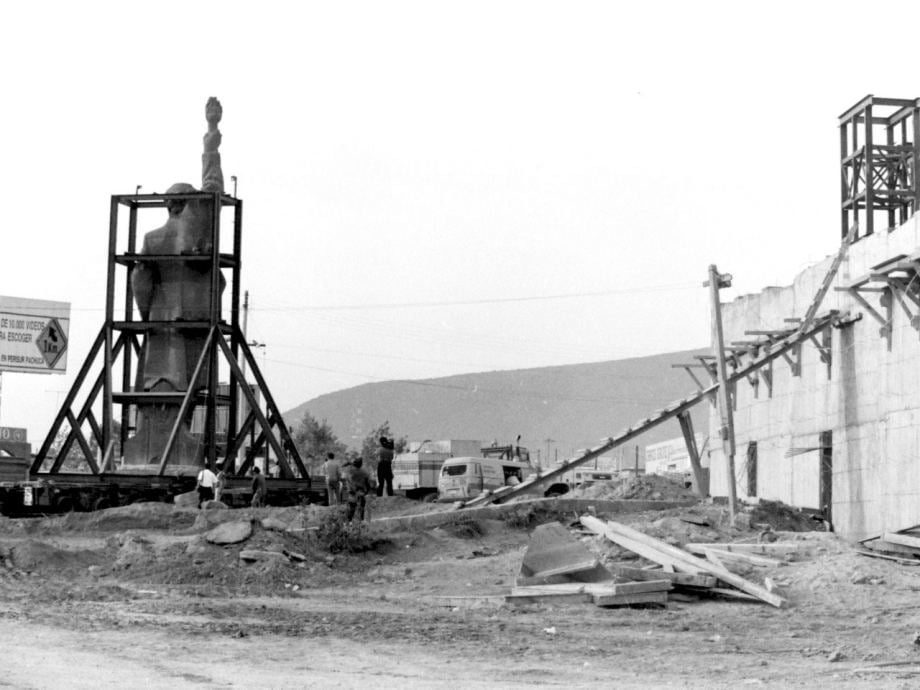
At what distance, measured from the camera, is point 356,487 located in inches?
944

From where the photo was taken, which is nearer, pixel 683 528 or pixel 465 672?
pixel 465 672

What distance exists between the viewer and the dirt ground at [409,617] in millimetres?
11492

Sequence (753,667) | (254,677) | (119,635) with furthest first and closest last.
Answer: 1. (119,635)
2. (753,667)
3. (254,677)

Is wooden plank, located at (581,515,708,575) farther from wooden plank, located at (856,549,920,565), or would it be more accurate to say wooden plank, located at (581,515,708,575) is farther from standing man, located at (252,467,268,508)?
standing man, located at (252,467,268,508)

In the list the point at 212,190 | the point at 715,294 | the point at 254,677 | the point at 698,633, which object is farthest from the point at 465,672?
the point at 212,190

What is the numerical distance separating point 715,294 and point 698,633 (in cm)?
1121

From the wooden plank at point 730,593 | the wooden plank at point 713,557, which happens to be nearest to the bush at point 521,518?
the wooden plank at point 713,557

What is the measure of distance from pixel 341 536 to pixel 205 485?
8.21 m

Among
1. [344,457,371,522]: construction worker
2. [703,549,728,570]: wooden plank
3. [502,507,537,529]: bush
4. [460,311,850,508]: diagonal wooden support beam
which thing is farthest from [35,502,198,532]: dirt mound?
[703,549,728,570]: wooden plank

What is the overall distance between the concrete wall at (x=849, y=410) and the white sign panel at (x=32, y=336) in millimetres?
16511

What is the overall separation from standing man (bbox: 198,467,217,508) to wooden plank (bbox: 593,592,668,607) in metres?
15.1

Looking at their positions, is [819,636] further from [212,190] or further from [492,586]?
[212,190]

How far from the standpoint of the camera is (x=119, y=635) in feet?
45.3

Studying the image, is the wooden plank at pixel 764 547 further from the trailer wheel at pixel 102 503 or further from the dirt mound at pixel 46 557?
the trailer wheel at pixel 102 503
